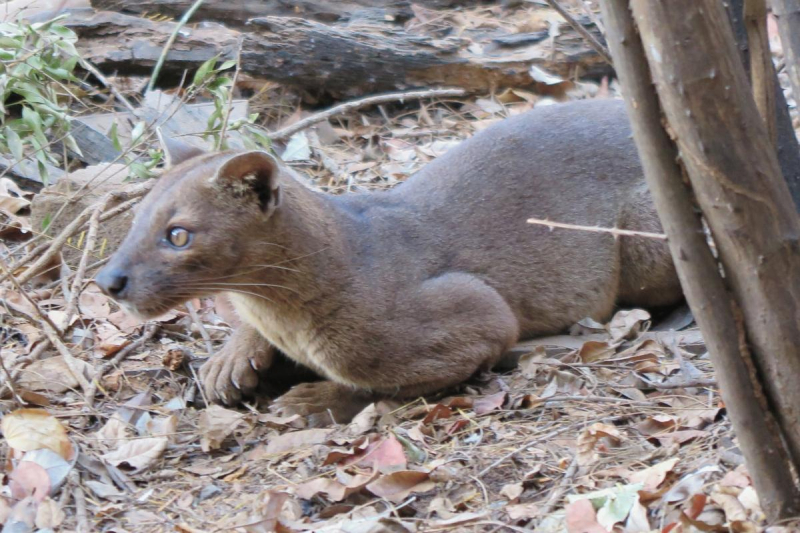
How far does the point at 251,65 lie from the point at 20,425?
4.72m

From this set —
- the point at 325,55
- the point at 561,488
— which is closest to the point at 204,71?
the point at 325,55

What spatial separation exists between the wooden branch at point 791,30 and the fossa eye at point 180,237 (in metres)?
2.70

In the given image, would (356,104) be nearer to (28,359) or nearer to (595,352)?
(595,352)

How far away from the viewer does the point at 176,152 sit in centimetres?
530

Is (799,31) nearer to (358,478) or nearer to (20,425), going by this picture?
(358,478)

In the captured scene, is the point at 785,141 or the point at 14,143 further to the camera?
the point at 14,143

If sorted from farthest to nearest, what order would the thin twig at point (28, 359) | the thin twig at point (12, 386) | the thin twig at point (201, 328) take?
the thin twig at point (201, 328) < the thin twig at point (28, 359) < the thin twig at point (12, 386)

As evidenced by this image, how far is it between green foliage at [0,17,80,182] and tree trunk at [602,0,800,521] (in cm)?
447

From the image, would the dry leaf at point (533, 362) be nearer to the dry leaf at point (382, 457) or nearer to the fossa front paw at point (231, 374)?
the dry leaf at point (382, 457)

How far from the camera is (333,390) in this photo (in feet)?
17.0

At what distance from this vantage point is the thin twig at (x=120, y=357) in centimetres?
503

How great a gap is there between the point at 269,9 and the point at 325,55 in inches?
47.8

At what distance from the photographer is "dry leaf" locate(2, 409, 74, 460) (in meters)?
4.31

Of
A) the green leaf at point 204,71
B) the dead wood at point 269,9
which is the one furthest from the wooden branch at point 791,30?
the dead wood at point 269,9
